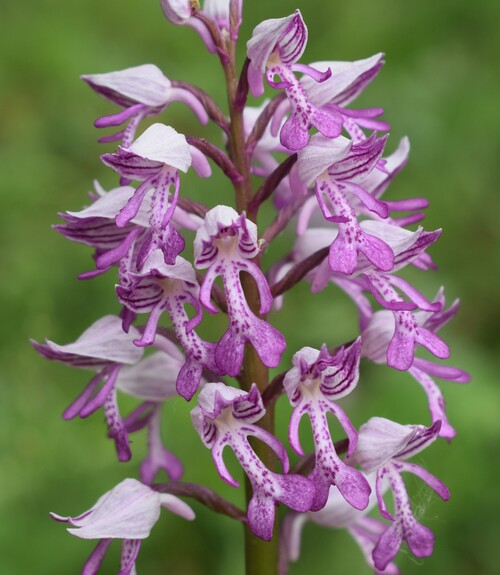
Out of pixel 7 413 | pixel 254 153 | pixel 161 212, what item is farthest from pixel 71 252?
pixel 161 212

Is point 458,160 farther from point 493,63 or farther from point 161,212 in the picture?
point 161,212

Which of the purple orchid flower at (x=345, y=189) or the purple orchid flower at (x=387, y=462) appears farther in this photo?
the purple orchid flower at (x=387, y=462)

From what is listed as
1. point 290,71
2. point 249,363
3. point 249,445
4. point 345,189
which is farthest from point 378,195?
point 249,445

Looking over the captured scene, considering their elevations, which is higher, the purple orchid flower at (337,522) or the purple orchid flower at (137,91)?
the purple orchid flower at (137,91)

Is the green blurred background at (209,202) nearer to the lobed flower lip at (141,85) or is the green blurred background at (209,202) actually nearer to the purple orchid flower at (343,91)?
the purple orchid flower at (343,91)

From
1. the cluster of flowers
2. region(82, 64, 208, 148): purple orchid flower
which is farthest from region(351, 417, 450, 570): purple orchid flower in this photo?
region(82, 64, 208, 148): purple orchid flower

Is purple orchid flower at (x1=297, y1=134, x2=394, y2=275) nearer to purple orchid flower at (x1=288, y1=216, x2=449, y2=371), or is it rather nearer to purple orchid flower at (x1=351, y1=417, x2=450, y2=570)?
purple orchid flower at (x1=288, y1=216, x2=449, y2=371)

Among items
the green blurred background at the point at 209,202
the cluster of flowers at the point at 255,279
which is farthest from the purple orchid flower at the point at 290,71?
the green blurred background at the point at 209,202
